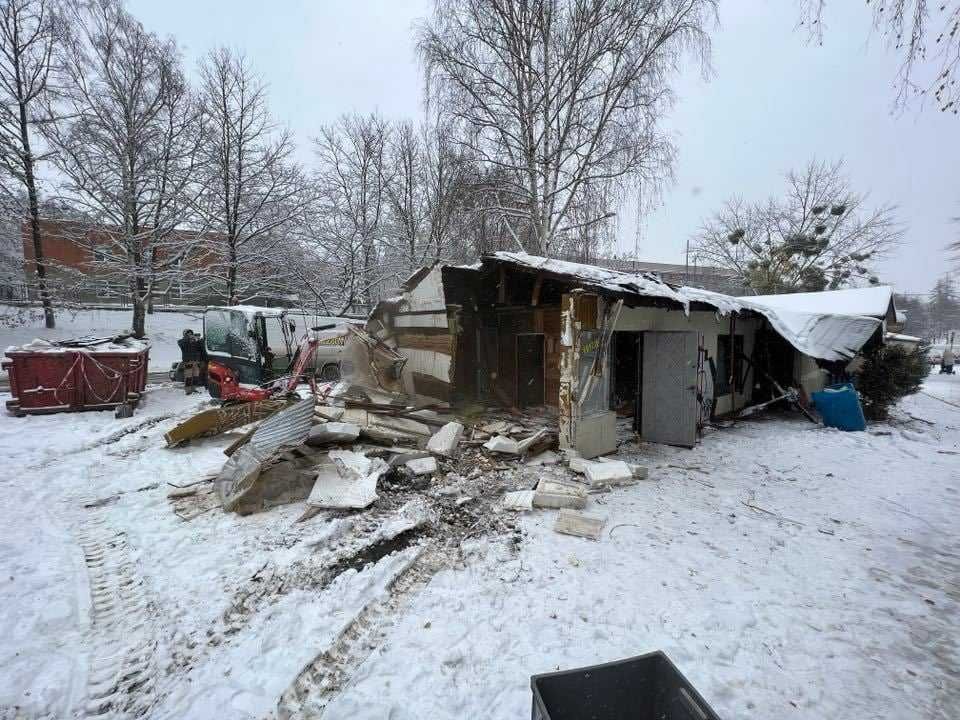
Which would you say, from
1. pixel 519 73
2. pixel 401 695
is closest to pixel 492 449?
pixel 401 695

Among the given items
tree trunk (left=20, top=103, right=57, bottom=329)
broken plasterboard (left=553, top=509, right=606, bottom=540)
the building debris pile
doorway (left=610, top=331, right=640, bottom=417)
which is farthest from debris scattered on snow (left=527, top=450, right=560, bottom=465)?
tree trunk (left=20, top=103, right=57, bottom=329)

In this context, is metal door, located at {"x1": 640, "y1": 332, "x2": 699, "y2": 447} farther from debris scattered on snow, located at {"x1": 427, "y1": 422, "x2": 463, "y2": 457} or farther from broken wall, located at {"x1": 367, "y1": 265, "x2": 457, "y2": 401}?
broken wall, located at {"x1": 367, "y1": 265, "x2": 457, "y2": 401}

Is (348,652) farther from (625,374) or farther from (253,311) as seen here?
(253,311)

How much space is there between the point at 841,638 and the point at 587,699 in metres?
2.39

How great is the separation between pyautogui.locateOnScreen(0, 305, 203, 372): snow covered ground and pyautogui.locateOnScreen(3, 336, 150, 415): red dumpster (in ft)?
25.5

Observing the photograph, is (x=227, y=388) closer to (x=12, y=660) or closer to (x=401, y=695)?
(x=12, y=660)

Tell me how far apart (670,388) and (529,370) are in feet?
10.0

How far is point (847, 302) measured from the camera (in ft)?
40.0

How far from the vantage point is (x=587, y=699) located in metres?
1.84

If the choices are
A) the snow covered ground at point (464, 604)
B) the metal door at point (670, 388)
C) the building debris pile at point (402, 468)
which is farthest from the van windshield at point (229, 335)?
the metal door at point (670, 388)

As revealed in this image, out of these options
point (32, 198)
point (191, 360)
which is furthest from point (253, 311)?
point (32, 198)

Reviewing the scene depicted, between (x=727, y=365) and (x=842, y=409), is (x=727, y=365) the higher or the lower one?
the higher one

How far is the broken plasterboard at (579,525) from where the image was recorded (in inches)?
169

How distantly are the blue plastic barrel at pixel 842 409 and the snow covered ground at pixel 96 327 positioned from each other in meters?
21.4
